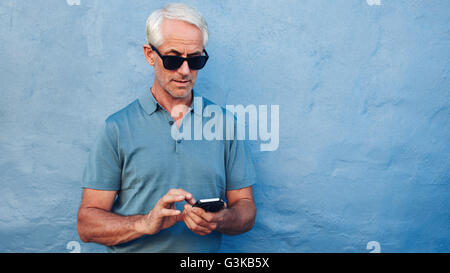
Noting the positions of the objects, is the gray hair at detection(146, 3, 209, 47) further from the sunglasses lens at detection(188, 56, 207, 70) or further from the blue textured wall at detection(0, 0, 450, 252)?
the blue textured wall at detection(0, 0, 450, 252)

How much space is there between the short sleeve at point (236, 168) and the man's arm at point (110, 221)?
15.1 inches

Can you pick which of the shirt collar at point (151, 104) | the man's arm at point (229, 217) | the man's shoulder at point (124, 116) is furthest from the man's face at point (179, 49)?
the man's arm at point (229, 217)

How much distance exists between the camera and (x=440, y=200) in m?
2.53

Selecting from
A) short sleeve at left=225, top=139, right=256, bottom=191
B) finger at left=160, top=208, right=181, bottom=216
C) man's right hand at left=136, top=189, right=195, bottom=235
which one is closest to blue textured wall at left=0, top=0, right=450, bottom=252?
short sleeve at left=225, top=139, right=256, bottom=191

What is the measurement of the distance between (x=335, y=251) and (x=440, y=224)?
29.7 inches

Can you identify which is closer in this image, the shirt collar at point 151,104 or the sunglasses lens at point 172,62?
the sunglasses lens at point 172,62

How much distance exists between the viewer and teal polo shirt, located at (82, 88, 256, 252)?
1852 mm

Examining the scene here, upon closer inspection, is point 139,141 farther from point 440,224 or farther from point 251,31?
point 440,224

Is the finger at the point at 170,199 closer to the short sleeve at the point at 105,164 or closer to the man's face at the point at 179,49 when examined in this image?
the short sleeve at the point at 105,164

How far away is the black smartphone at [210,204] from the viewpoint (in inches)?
65.0

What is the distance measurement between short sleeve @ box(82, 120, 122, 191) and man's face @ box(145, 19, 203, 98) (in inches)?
14.6

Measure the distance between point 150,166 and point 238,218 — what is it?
0.53 metres
